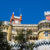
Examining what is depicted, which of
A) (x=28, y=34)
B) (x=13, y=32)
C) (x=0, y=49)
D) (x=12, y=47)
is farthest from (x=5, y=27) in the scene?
(x=0, y=49)

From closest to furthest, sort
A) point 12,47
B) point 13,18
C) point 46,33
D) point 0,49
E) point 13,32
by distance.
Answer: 1. point 0,49
2. point 12,47
3. point 46,33
4. point 13,32
5. point 13,18

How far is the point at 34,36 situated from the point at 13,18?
17.0m

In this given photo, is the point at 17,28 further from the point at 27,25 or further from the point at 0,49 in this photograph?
the point at 0,49

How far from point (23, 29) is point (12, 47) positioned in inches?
478

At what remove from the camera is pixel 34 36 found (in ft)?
180

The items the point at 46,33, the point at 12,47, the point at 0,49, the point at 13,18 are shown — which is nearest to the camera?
the point at 0,49

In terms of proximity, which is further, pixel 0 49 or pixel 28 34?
pixel 28 34

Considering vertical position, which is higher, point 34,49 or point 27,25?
point 27,25

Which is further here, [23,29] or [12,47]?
[23,29]

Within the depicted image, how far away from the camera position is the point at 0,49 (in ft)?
129

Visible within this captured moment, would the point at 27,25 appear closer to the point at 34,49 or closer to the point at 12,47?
the point at 12,47

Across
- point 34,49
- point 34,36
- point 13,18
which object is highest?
point 13,18

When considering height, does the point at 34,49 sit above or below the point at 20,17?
below

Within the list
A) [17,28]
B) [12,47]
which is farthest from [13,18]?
[12,47]
